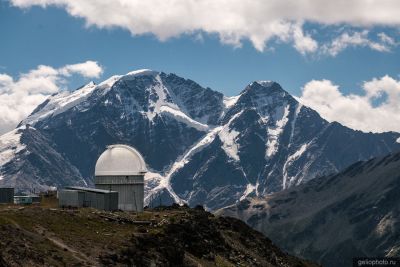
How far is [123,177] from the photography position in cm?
14500

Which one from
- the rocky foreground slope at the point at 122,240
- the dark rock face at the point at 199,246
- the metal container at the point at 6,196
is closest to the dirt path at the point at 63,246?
the rocky foreground slope at the point at 122,240

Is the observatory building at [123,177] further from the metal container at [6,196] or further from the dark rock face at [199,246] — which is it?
the metal container at [6,196]

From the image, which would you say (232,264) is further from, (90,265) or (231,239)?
(90,265)

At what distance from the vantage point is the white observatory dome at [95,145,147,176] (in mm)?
145625

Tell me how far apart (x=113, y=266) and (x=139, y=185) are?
58.8m

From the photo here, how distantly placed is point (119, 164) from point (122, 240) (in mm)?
47368

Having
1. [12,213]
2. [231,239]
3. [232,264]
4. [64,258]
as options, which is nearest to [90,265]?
[64,258]

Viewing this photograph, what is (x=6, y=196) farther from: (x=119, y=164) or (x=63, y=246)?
(x=63, y=246)

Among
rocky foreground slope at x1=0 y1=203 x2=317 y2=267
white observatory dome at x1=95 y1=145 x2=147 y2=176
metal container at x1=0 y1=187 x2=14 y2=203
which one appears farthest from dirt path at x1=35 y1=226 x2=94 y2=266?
white observatory dome at x1=95 y1=145 x2=147 y2=176

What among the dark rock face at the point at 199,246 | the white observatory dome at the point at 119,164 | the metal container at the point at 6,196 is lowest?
the dark rock face at the point at 199,246

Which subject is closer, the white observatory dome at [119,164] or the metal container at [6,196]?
the metal container at [6,196]

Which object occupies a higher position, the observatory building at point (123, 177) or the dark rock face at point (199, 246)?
the observatory building at point (123, 177)

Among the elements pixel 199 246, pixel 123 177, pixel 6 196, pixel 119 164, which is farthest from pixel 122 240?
pixel 6 196

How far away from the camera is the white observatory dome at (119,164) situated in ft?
478
